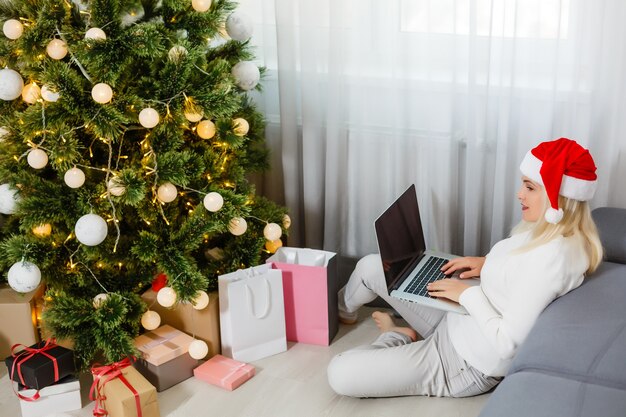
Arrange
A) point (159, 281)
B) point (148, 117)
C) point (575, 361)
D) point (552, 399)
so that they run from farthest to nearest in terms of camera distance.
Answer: point (159, 281)
point (148, 117)
point (575, 361)
point (552, 399)

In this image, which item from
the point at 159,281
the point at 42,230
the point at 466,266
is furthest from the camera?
the point at 159,281

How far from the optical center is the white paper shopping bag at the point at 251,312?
2393mm

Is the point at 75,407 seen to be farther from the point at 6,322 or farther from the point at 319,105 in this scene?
the point at 319,105

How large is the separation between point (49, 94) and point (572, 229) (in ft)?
4.85

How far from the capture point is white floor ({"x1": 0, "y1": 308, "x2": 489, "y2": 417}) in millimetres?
2184

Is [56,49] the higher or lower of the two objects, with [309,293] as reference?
higher

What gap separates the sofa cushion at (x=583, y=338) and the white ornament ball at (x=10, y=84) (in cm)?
155

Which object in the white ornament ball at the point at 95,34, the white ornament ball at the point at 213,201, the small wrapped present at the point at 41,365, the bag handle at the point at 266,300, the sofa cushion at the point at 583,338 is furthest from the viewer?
the bag handle at the point at 266,300

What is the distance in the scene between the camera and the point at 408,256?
7.86 ft

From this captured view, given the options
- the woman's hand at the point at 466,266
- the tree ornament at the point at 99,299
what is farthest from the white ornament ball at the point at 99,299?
the woman's hand at the point at 466,266

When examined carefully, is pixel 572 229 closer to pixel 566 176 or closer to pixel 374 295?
pixel 566 176

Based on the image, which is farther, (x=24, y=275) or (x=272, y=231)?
(x=272, y=231)

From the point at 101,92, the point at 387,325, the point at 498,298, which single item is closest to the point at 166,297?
the point at 101,92

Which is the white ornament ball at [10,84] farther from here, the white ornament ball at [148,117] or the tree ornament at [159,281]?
the tree ornament at [159,281]
